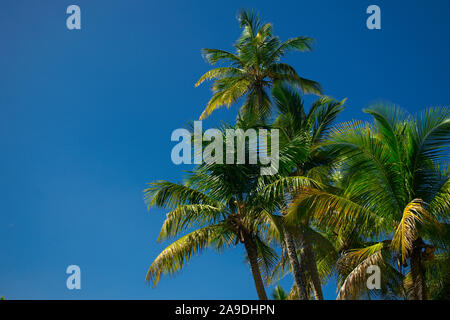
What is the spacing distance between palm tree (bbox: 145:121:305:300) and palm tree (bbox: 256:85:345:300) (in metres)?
0.81

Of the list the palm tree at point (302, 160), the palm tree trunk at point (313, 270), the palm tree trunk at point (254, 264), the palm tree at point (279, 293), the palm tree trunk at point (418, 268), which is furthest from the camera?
the palm tree at point (279, 293)

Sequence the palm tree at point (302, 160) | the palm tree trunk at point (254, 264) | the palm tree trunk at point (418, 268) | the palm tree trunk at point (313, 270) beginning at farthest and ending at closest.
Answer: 1. the palm tree trunk at point (313, 270)
2. the palm tree at point (302, 160)
3. the palm tree trunk at point (254, 264)
4. the palm tree trunk at point (418, 268)

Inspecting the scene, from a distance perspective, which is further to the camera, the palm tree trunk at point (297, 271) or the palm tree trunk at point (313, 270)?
the palm tree trunk at point (313, 270)

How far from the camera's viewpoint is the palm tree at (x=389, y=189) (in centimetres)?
1149

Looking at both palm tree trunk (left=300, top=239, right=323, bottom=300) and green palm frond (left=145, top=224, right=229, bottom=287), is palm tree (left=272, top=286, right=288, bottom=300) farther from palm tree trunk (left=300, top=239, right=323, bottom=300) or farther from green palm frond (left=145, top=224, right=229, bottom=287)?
green palm frond (left=145, top=224, right=229, bottom=287)

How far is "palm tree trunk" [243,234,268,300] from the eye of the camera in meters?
13.9

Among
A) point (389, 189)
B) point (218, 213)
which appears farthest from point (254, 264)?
point (389, 189)

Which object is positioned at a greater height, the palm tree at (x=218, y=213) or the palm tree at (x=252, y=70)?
the palm tree at (x=252, y=70)

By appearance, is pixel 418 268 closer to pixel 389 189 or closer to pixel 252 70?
pixel 389 189

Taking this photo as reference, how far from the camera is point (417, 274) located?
11.4m

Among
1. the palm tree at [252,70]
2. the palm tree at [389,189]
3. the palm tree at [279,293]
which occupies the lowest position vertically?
the palm tree at [279,293]

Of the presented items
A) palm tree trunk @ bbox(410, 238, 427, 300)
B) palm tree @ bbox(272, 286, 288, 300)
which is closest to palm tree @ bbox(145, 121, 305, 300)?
palm tree trunk @ bbox(410, 238, 427, 300)

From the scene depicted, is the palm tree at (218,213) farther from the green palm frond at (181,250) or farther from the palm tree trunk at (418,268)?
the palm tree trunk at (418,268)

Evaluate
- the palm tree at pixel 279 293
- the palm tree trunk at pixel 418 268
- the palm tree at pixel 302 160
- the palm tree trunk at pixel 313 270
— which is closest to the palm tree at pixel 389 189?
the palm tree trunk at pixel 418 268
